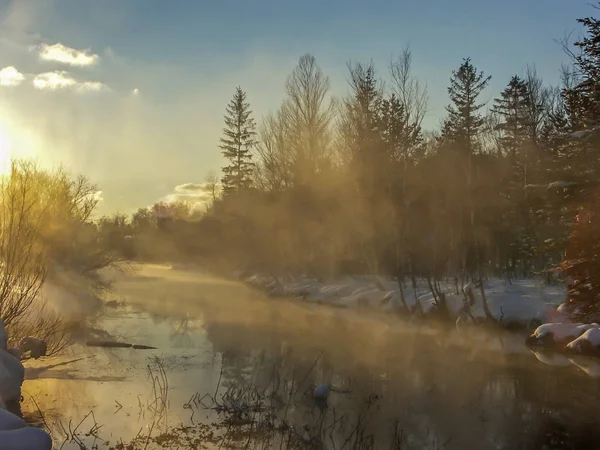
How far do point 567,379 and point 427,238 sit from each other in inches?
746

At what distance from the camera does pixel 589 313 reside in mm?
16219

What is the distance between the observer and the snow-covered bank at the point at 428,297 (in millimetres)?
20594

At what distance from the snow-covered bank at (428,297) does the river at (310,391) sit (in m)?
1.26

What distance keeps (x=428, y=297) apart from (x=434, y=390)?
12531 mm

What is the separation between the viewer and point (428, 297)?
25.0m

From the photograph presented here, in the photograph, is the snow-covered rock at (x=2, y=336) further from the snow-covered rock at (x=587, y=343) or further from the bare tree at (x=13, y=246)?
the snow-covered rock at (x=587, y=343)

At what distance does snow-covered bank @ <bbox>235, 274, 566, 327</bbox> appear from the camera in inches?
811

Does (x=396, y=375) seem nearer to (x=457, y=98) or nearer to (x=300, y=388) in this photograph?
(x=300, y=388)

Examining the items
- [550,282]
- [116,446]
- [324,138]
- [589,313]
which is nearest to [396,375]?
[589,313]

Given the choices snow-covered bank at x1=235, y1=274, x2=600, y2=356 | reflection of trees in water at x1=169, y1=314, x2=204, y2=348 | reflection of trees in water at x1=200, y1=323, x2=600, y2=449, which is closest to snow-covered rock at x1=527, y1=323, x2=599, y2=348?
snow-covered bank at x1=235, y1=274, x2=600, y2=356

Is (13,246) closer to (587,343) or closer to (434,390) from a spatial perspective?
(434,390)

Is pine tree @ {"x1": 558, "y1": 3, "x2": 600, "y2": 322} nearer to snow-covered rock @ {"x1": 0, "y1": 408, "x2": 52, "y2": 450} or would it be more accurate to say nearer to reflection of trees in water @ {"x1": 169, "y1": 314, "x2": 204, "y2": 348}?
reflection of trees in water @ {"x1": 169, "y1": 314, "x2": 204, "y2": 348}

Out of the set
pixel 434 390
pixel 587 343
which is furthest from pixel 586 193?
pixel 434 390

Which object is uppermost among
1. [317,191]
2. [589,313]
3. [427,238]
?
[317,191]
